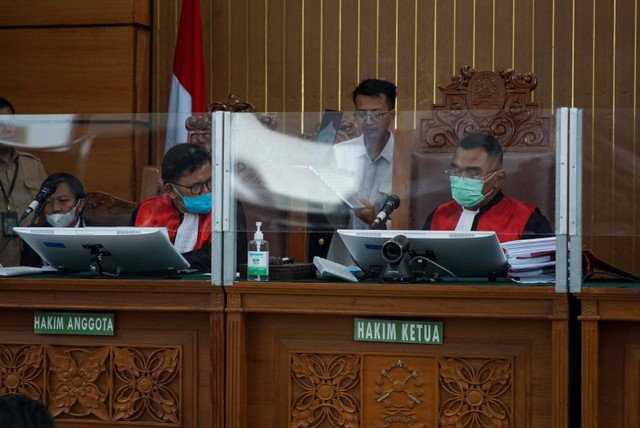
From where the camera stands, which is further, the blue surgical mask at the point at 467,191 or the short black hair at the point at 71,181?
the short black hair at the point at 71,181

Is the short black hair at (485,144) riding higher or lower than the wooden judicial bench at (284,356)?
higher

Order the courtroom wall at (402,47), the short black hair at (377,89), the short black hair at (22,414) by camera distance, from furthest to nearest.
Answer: the courtroom wall at (402,47), the short black hair at (377,89), the short black hair at (22,414)

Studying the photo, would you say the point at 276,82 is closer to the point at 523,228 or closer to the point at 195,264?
the point at 195,264

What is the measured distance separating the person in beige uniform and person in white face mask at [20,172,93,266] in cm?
7

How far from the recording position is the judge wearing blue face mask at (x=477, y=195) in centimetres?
319

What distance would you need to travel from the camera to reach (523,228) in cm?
315

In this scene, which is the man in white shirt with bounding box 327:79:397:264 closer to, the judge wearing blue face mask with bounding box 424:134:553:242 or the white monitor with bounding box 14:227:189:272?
the judge wearing blue face mask with bounding box 424:134:553:242

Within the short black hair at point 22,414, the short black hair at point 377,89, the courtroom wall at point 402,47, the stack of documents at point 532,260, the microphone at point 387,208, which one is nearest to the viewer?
the short black hair at point 22,414

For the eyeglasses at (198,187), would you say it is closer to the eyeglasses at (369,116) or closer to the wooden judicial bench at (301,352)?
the wooden judicial bench at (301,352)

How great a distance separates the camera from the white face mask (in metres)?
3.52

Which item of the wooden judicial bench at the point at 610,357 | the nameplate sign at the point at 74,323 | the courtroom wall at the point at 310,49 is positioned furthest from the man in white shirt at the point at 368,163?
the courtroom wall at the point at 310,49

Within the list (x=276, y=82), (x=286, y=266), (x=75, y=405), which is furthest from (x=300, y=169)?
(x=276, y=82)

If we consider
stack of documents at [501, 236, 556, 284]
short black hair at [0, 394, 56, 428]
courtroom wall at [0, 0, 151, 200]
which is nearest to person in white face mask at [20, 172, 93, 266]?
stack of documents at [501, 236, 556, 284]

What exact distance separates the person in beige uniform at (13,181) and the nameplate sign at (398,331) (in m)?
1.24
